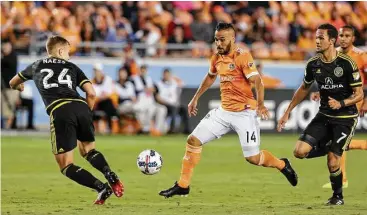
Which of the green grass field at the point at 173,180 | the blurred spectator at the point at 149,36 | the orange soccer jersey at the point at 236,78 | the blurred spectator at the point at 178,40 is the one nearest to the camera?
the green grass field at the point at 173,180

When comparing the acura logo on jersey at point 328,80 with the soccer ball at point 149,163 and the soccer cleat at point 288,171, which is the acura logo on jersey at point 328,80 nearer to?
the soccer cleat at point 288,171

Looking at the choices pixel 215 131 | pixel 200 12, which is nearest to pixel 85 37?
pixel 200 12

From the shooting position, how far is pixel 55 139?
10.8 m

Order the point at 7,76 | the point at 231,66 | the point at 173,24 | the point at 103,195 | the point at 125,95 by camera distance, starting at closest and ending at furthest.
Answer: the point at 103,195, the point at 231,66, the point at 7,76, the point at 125,95, the point at 173,24

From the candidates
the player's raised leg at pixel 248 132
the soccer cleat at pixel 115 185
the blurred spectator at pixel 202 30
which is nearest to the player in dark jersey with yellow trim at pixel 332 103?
the player's raised leg at pixel 248 132

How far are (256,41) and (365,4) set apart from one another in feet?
13.6

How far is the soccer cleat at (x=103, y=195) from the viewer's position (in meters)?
10.8

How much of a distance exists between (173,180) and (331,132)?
3478 mm

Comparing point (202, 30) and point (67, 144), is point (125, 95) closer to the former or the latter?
point (202, 30)

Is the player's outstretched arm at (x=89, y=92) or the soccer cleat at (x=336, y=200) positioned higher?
the player's outstretched arm at (x=89, y=92)

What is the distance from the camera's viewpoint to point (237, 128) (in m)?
11.5

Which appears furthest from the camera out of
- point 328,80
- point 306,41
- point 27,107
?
point 306,41

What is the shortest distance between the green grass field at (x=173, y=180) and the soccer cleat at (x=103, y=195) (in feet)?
0.27

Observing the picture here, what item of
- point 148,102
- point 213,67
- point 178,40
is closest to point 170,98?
point 148,102
